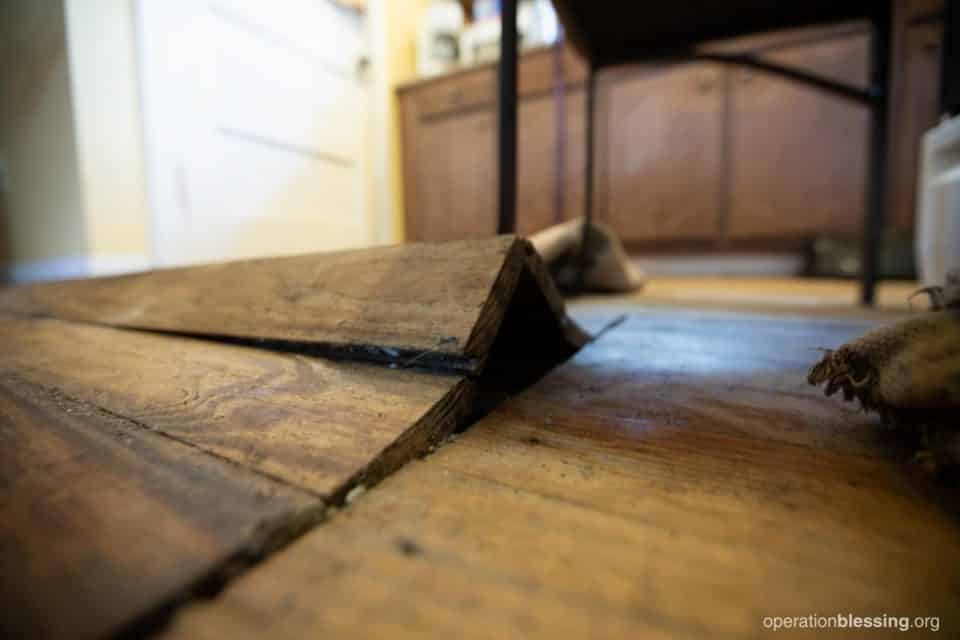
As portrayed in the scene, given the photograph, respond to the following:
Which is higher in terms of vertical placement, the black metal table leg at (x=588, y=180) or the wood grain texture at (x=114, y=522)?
the black metal table leg at (x=588, y=180)

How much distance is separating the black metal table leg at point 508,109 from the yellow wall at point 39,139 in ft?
6.04

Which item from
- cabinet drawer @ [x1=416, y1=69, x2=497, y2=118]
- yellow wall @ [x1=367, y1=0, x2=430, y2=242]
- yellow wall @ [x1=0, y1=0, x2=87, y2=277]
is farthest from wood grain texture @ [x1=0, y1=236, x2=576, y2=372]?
yellow wall @ [x1=367, y1=0, x2=430, y2=242]

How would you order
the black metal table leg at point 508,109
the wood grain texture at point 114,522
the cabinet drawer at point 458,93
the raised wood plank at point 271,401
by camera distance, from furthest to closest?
the cabinet drawer at point 458,93 < the black metal table leg at point 508,109 < the raised wood plank at point 271,401 < the wood grain texture at point 114,522

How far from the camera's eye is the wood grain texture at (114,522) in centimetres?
19

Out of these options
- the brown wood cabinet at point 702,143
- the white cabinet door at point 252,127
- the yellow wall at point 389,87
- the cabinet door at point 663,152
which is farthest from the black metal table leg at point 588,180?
the yellow wall at point 389,87

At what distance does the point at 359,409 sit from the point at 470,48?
9.88 ft

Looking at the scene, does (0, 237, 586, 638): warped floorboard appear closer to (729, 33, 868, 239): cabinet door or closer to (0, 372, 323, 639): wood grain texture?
(0, 372, 323, 639): wood grain texture

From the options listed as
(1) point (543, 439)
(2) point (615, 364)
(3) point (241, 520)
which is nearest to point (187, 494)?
(3) point (241, 520)

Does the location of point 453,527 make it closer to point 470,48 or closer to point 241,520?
point 241,520

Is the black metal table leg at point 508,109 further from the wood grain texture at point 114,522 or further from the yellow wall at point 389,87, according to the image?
the yellow wall at point 389,87

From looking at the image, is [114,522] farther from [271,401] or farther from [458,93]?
[458,93]

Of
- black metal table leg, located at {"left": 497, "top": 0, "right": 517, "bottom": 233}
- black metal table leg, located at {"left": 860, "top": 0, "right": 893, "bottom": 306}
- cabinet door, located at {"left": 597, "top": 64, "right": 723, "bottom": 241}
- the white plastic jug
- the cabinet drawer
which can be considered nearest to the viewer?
black metal table leg, located at {"left": 497, "top": 0, "right": 517, "bottom": 233}

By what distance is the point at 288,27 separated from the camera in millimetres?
2482

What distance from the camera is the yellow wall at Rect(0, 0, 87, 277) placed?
1.75 metres
